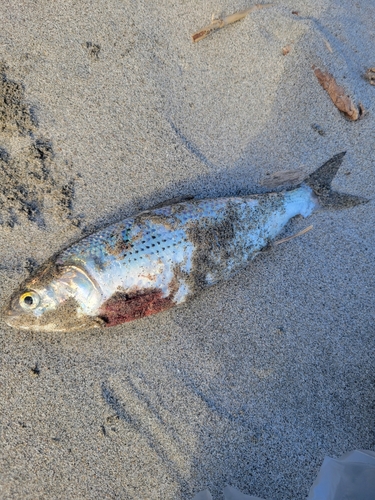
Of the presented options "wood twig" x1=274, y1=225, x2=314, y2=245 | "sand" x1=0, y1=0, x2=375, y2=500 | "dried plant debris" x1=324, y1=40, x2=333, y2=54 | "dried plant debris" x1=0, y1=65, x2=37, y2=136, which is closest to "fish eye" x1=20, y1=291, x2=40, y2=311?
"sand" x1=0, y1=0, x2=375, y2=500

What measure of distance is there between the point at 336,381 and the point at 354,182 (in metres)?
2.01

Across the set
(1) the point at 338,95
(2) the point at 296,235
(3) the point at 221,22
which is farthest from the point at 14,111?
(1) the point at 338,95

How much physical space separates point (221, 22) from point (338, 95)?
58.2 inches

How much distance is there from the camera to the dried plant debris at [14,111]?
3557 mm

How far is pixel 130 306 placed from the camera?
10.4 feet

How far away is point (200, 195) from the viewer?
3797 mm

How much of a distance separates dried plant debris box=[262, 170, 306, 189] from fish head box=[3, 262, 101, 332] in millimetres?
2026

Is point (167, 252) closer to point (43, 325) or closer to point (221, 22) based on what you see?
point (43, 325)

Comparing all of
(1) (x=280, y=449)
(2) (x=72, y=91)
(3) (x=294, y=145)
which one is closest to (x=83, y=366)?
(1) (x=280, y=449)

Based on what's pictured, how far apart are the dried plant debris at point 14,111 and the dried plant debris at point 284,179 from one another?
2317 millimetres

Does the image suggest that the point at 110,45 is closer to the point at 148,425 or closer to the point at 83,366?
the point at 83,366

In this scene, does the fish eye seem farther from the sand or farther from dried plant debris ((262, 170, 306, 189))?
dried plant debris ((262, 170, 306, 189))

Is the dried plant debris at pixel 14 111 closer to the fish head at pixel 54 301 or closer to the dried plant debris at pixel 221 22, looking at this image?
the fish head at pixel 54 301

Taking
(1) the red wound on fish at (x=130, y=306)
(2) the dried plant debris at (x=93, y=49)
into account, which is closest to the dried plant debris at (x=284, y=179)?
(1) the red wound on fish at (x=130, y=306)
